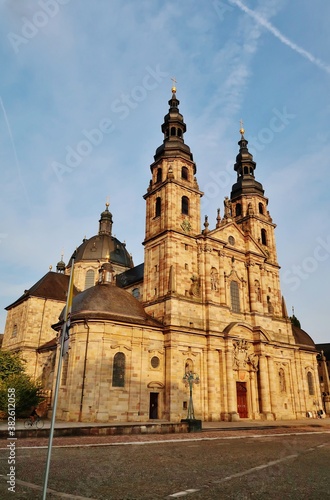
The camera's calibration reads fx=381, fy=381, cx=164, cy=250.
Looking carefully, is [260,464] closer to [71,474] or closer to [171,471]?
[171,471]

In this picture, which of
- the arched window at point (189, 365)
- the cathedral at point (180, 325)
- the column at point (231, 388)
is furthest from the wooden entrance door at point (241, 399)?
the arched window at point (189, 365)

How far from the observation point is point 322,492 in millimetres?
7574

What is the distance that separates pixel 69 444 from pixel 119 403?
14258 mm

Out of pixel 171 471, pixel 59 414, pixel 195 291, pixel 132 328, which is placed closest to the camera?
pixel 171 471

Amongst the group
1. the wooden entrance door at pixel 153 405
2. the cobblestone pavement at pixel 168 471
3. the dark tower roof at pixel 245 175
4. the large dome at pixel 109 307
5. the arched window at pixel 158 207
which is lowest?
the cobblestone pavement at pixel 168 471

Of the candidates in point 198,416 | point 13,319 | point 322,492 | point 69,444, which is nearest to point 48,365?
point 13,319

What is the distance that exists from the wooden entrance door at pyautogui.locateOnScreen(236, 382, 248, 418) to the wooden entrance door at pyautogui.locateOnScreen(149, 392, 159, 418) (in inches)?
322

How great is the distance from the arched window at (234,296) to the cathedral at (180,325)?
4.0 inches

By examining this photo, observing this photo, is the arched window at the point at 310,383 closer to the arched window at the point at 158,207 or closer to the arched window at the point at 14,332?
the arched window at the point at 158,207

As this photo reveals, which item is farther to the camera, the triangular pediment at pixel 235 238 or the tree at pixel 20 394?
the triangular pediment at pixel 235 238

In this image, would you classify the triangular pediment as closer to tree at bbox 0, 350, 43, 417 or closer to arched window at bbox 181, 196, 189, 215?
arched window at bbox 181, 196, 189, 215

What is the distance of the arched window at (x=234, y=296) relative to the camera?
37.9 meters

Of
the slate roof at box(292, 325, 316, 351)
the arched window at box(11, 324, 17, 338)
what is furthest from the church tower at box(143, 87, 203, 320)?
the arched window at box(11, 324, 17, 338)

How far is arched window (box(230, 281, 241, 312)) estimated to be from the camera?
3788 centimetres
